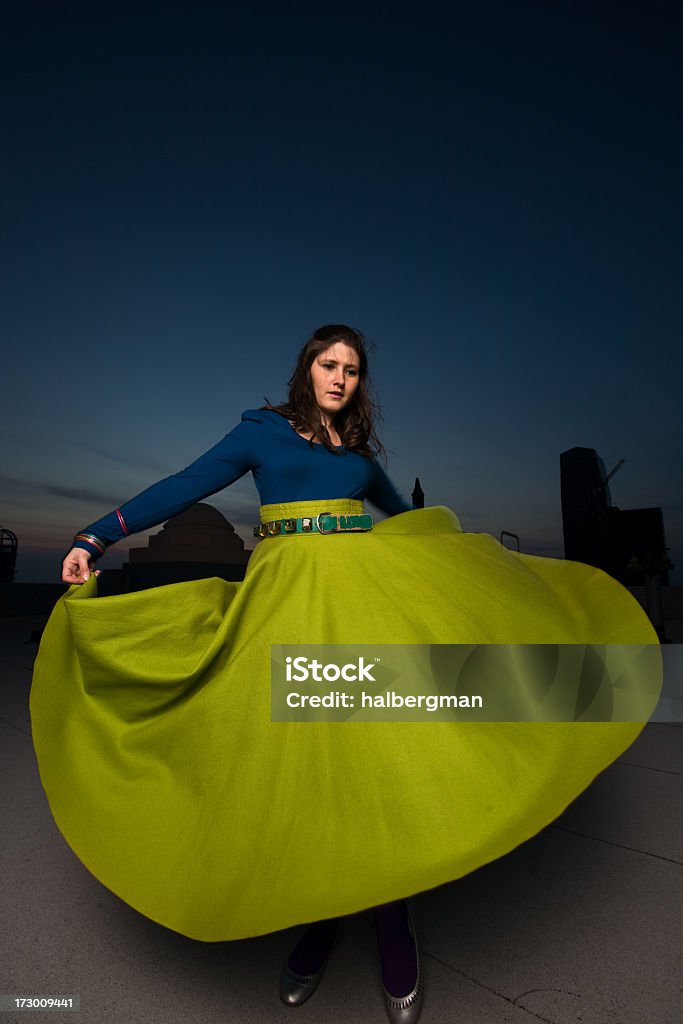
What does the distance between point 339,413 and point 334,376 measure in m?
0.15

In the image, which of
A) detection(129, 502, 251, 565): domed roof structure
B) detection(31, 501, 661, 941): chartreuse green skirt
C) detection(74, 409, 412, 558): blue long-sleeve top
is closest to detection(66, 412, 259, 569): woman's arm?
detection(74, 409, 412, 558): blue long-sleeve top

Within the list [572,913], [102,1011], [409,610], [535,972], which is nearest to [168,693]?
[409,610]

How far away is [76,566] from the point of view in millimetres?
1606

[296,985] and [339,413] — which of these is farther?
[339,413]

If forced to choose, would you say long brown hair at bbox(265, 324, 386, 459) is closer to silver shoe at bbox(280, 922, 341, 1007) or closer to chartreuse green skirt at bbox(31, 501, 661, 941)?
chartreuse green skirt at bbox(31, 501, 661, 941)

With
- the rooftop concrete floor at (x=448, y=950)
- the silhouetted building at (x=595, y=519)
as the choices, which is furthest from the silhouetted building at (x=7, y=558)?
the silhouetted building at (x=595, y=519)

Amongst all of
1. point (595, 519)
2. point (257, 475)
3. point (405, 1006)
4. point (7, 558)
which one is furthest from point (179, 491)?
point (595, 519)

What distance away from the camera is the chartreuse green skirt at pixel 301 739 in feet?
3.66

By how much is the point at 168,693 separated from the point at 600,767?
104 centimetres

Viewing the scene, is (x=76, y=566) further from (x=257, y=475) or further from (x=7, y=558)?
(x=7, y=558)

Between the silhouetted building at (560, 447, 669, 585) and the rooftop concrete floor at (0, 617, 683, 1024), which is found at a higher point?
the silhouetted building at (560, 447, 669, 585)

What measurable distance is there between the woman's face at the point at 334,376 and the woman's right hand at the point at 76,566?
0.89m

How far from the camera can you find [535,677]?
1354 millimetres

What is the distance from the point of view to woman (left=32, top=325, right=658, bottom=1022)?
1122 mm
